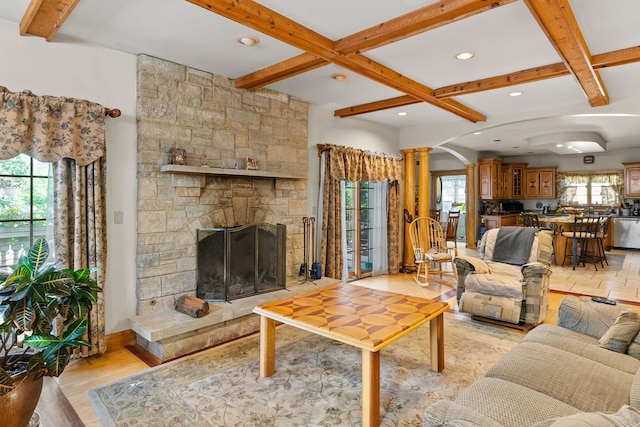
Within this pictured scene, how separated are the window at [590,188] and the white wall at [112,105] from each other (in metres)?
10.9

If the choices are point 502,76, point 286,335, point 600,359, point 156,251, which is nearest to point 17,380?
point 156,251

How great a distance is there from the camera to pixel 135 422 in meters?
2.21

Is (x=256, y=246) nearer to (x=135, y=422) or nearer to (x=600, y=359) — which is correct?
(x=135, y=422)

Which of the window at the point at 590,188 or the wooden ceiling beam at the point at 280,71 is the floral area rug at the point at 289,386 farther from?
the window at the point at 590,188

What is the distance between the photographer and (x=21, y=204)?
2.93 m

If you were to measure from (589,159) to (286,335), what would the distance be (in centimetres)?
1010

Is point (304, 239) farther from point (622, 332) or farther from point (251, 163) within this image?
point (622, 332)

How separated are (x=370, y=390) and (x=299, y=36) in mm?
2396

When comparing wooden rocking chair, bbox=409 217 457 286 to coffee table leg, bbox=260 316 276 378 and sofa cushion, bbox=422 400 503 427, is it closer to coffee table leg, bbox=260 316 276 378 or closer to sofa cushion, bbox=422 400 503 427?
coffee table leg, bbox=260 316 276 378

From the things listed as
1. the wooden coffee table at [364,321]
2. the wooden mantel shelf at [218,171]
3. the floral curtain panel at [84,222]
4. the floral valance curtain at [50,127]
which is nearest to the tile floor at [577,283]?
the wooden coffee table at [364,321]

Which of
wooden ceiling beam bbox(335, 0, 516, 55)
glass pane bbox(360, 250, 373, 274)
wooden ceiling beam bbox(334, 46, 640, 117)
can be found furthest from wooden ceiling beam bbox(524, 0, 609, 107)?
glass pane bbox(360, 250, 373, 274)

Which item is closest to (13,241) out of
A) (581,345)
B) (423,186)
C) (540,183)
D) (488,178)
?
(581,345)

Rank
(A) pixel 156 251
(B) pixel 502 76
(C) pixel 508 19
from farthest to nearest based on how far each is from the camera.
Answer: (B) pixel 502 76, (A) pixel 156 251, (C) pixel 508 19

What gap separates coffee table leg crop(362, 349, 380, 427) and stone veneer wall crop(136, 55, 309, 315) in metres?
2.17
